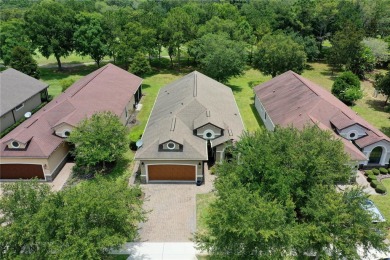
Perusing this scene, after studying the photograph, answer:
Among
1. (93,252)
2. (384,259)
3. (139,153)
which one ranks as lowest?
(384,259)

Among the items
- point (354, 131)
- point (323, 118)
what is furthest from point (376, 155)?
point (323, 118)

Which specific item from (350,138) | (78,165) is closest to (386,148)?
(350,138)

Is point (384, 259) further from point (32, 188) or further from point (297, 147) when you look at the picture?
point (32, 188)

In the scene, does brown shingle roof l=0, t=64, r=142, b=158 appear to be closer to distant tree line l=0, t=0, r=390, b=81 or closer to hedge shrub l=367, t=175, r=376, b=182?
distant tree line l=0, t=0, r=390, b=81

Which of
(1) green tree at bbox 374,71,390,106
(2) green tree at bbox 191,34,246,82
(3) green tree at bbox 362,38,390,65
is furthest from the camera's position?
(3) green tree at bbox 362,38,390,65

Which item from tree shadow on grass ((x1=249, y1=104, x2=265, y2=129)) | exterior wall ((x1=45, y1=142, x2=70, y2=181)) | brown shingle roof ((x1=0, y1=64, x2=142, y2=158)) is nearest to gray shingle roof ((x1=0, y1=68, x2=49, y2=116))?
brown shingle roof ((x1=0, y1=64, x2=142, y2=158))

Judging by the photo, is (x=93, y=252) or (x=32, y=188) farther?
(x=32, y=188)
